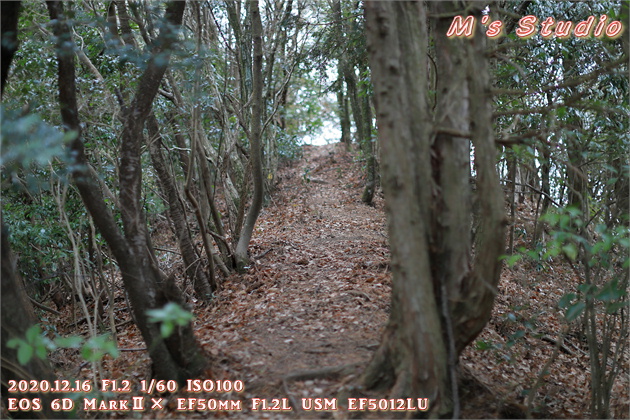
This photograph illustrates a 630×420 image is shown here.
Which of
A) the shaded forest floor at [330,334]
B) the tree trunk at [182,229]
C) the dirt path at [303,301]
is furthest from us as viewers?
the tree trunk at [182,229]

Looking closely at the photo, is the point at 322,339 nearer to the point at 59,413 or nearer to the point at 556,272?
the point at 59,413

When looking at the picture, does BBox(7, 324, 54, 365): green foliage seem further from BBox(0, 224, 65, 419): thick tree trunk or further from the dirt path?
the dirt path

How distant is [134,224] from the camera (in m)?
5.29

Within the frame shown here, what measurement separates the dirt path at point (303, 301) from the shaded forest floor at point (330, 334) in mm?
18

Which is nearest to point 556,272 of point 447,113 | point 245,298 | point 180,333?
point 245,298

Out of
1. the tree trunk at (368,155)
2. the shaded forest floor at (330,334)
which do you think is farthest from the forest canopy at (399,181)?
the tree trunk at (368,155)

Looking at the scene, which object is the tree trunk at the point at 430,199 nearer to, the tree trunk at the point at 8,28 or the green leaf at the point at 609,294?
the green leaf at the point at 609,294

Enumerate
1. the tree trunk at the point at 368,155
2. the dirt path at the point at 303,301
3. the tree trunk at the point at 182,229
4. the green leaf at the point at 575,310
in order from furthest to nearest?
the tree trunk at the point at 368,155 → the tree trunk at the point at 182,229 → the dirt path at the point at 303,301 → the green leaf at the point at 575,310

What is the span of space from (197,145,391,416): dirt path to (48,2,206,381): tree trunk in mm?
586

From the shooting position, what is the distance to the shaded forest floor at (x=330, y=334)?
5082 millimetres

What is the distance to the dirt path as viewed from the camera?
548cm

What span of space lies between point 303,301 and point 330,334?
1325 mm

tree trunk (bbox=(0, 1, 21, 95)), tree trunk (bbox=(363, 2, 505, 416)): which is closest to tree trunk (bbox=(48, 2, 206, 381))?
tree trunk (bbox=(0, 1, 21, 95))

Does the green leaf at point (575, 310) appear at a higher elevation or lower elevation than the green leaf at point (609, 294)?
lower
